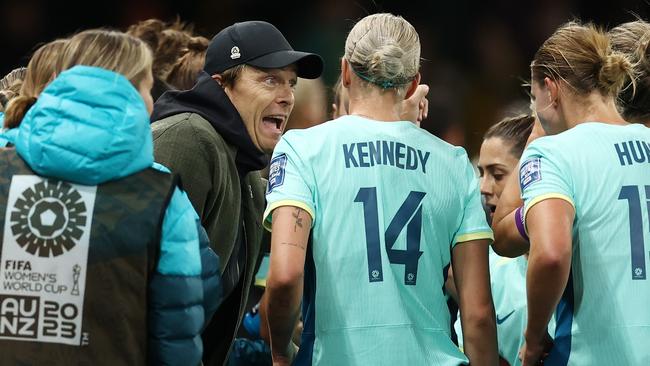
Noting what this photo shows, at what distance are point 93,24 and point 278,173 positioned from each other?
5556 millimetres

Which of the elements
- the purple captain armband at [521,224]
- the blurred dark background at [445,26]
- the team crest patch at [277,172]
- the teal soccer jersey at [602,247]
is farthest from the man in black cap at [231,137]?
the blurred dark background at [445,26]

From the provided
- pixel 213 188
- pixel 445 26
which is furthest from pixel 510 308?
pixel 445 26

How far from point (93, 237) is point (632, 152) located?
Result: 1.87 metres

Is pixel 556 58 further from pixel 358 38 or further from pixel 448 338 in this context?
pixel 448 338

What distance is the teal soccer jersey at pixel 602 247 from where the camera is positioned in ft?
11.6

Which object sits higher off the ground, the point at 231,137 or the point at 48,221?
the point at 231,137

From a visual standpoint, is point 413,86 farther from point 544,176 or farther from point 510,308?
point 510,308

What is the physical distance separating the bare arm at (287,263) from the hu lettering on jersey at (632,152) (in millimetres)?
1111

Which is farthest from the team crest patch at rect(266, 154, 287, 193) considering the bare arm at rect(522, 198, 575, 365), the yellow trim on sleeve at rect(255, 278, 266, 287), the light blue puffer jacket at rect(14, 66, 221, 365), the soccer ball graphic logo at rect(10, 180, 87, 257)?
the yellow trim on sleeve at rect(255, 278, 266, 287)

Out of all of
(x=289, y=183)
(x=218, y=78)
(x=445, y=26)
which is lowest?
(x=289, y=183)

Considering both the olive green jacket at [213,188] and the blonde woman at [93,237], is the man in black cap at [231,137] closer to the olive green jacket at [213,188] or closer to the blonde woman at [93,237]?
the olive green jacket at [213,188]

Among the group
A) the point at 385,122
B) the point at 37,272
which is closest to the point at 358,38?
the point at 385,122

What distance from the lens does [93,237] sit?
2.95 meters

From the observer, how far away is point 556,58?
149 inches
